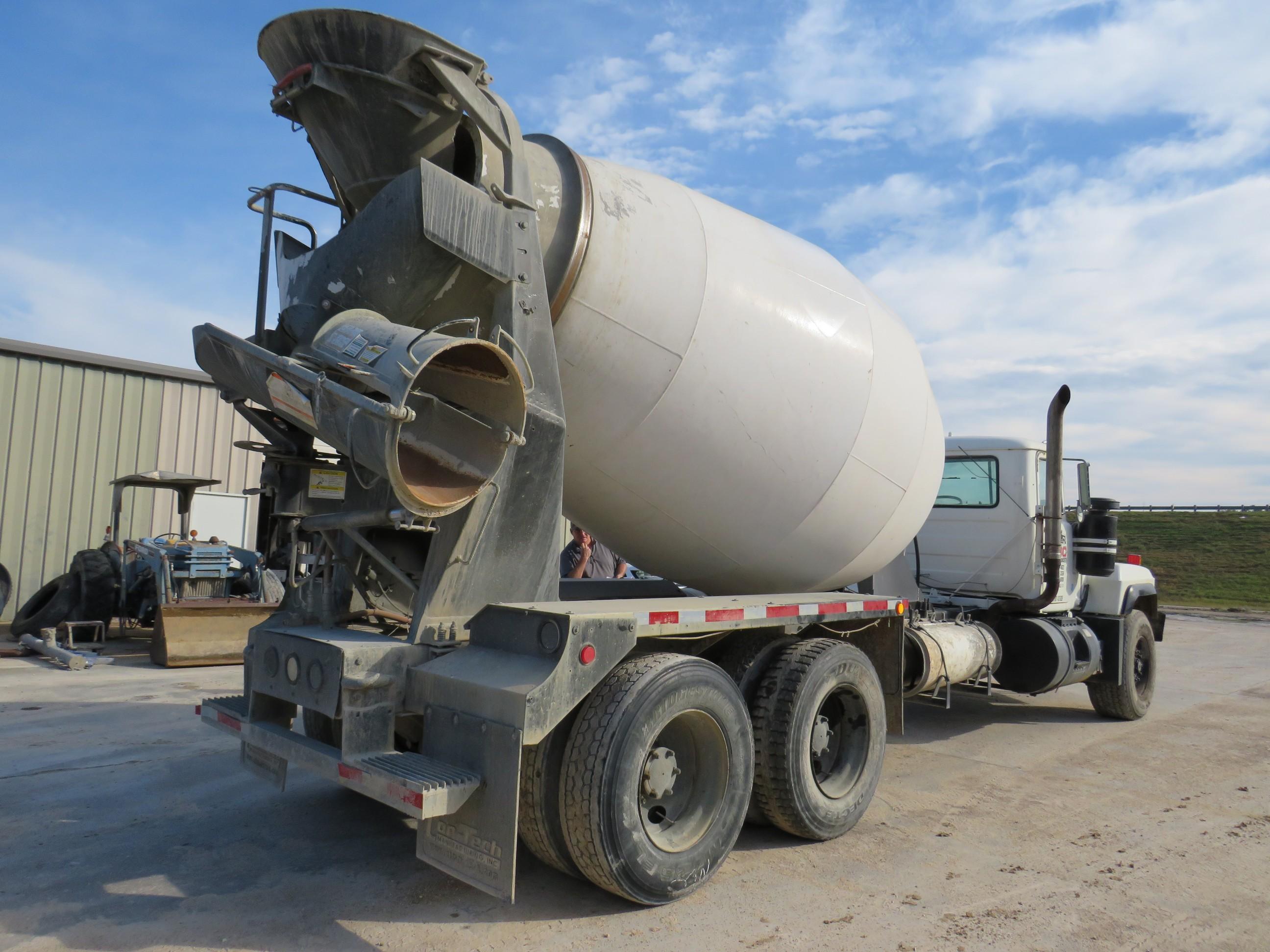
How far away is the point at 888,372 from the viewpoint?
5430 mm

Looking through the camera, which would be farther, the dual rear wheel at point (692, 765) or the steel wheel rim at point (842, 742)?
the steel wheel rim at point (842, 742)

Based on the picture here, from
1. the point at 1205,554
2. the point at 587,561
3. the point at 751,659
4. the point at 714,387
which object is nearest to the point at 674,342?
the point at 714,387

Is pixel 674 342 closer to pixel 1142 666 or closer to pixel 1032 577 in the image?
pixel 1032 577

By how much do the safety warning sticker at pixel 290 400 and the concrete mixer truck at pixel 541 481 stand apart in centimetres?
1

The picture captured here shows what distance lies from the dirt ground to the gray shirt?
3.37 m

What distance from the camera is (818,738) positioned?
4871 mm

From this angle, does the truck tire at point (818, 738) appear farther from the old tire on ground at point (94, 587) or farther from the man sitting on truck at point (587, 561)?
the old tire on ground at point (94, 587)

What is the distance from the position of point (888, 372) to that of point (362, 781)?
12.5ft

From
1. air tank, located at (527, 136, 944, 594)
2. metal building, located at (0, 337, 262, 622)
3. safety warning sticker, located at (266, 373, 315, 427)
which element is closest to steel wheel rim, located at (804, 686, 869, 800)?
air tank, located at (527, 136, 944, 594)

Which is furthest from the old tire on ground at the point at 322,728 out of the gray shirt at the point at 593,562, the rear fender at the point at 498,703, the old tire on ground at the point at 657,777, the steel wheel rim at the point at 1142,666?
the steel wheel rim at the point at 1142,666

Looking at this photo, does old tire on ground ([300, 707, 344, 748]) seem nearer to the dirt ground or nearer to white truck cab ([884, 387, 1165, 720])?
the dirt ground

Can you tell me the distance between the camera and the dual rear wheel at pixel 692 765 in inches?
141

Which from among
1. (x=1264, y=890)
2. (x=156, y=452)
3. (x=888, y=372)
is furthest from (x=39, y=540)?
(x=1264, y=890)

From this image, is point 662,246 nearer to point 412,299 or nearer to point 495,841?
point 412,299
